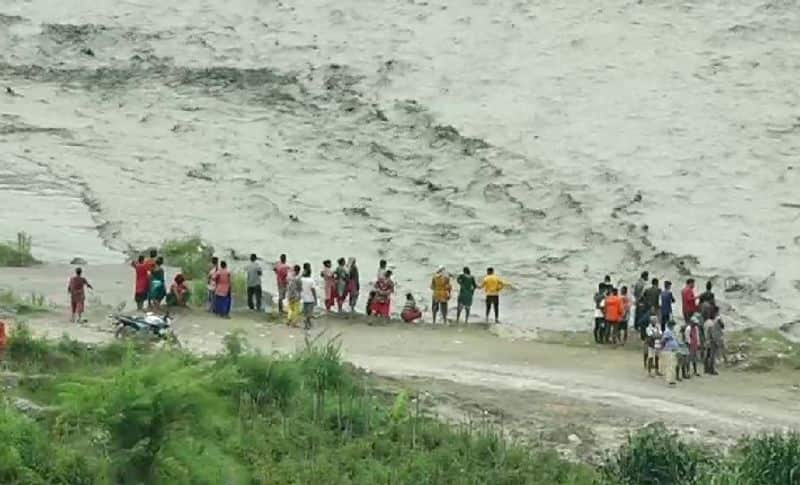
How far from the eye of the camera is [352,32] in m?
40.8

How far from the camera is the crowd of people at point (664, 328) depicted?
20.1 meters

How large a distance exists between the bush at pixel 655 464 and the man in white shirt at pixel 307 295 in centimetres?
666

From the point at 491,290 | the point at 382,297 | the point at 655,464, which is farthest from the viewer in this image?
the point at 491,290

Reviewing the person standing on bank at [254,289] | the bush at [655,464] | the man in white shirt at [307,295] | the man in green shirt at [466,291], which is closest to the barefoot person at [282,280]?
the person standing on bank at [254,289]

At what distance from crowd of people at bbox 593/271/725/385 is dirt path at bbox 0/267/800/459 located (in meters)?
0.27

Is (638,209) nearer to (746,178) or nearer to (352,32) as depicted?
(746,178)

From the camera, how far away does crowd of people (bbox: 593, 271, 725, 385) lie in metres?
20.1

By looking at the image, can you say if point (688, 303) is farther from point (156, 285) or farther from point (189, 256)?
point (189, 256)

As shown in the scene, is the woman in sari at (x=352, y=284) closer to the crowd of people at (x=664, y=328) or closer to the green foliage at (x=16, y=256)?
the crowd of people at (x=664, y=328)

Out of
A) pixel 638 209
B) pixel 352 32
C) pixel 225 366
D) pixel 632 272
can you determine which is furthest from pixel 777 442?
pixel 352 32

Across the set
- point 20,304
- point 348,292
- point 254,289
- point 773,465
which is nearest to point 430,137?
point 348,292

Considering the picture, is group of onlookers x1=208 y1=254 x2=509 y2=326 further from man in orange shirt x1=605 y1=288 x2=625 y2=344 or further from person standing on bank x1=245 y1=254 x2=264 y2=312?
man in orange shirt x1=605 y1=288 x2=625 y2=344

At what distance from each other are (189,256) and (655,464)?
1211 cm

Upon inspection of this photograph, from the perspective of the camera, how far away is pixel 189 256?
2642 cm
